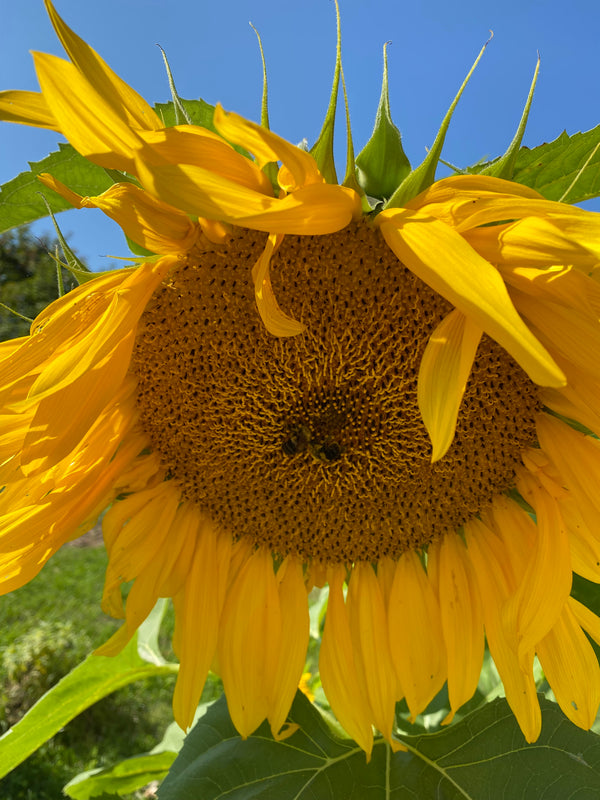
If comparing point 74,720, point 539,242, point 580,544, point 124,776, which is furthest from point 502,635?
point 74,720

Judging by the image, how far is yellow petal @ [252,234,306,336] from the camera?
830 mm

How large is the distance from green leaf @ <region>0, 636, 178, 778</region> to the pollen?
29.9 inches

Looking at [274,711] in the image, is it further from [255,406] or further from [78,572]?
[78,572]

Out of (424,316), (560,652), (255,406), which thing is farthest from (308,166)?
(560,652)

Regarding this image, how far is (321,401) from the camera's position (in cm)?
105

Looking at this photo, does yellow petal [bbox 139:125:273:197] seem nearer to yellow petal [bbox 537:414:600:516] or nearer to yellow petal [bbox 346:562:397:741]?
yellow petal [bbox 537:414:600:516]

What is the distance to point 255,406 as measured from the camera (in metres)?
1.06

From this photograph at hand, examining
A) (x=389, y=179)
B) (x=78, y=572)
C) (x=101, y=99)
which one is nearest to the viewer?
(x=101, y=99)

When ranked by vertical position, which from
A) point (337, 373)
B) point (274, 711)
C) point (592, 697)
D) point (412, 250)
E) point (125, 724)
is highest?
point (412, 250)

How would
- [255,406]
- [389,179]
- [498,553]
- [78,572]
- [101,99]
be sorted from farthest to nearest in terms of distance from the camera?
[78,572] < [498,553] < [255,406] < [389,179] < [101,99]

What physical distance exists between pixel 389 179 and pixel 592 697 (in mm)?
928

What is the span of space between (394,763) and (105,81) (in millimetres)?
1267

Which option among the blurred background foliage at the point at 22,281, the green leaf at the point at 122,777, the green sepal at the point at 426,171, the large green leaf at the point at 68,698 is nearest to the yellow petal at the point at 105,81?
the green sepal at the point at 426,171

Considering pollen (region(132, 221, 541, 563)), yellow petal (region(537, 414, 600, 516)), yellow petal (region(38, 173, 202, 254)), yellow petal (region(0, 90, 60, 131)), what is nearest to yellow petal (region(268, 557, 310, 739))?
pollen (region(132, 221, 541, 563))
